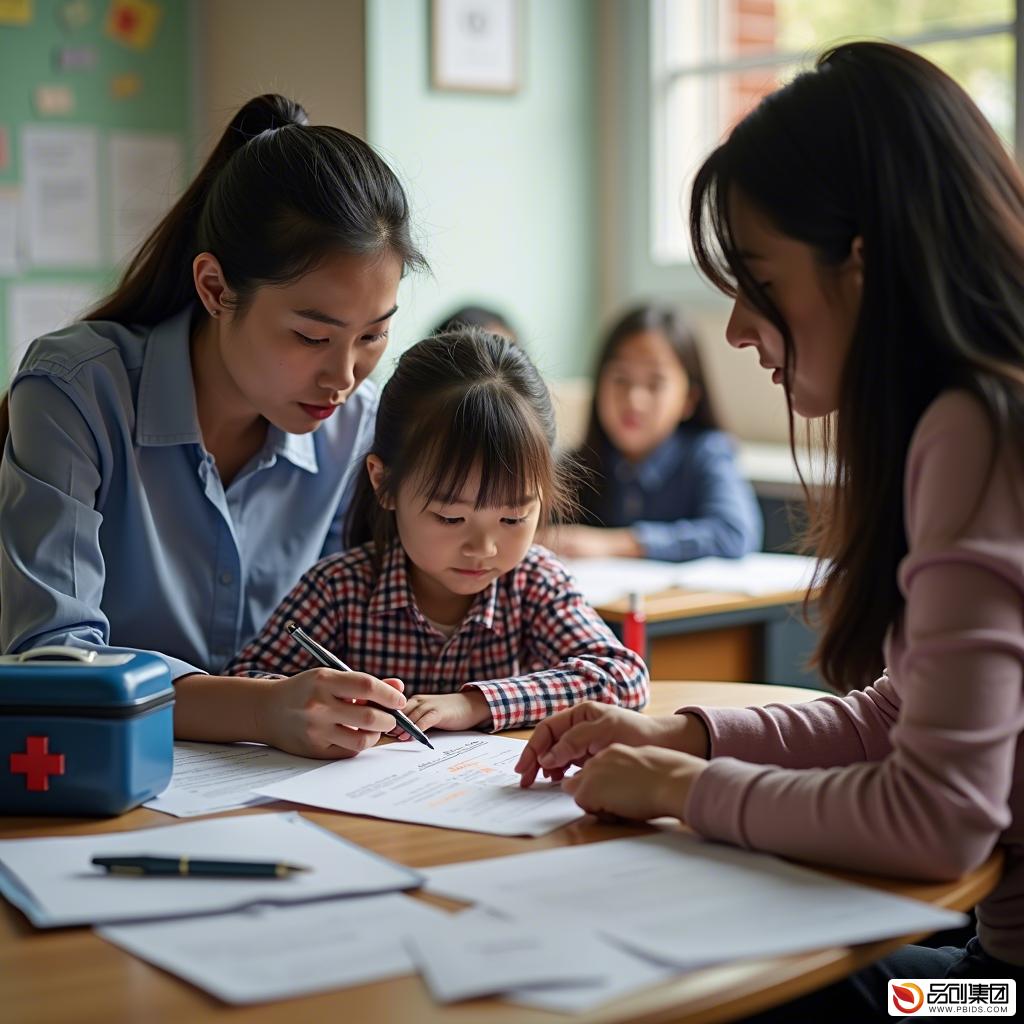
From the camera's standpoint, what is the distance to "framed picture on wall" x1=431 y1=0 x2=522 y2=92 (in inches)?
155

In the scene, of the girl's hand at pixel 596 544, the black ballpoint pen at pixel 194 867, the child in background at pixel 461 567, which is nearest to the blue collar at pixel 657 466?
the girl's hand at pixel 596 544

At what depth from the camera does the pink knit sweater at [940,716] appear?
100 cm

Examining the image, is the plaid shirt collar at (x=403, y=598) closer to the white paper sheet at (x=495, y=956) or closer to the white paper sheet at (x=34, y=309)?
the white paper sheet at (x=495, y=956)

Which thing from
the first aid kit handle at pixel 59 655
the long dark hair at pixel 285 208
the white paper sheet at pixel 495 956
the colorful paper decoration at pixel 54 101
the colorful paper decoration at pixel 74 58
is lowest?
the white paper sheet at pixel 495 956

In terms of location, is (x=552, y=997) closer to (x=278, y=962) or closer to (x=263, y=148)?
(x=278, y=962)

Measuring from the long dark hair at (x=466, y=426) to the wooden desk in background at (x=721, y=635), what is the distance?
0.82 m

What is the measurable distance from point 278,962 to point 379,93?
3.28 m

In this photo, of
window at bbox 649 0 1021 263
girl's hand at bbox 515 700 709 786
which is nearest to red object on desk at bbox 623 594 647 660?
girl's hand at bbox 515 700 709 786

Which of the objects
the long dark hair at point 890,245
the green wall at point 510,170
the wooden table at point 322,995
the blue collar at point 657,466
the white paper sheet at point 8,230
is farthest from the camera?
the white paper sheet at point 8,230

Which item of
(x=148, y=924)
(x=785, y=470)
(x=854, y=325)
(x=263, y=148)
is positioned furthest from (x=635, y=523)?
(x=148, y=924)

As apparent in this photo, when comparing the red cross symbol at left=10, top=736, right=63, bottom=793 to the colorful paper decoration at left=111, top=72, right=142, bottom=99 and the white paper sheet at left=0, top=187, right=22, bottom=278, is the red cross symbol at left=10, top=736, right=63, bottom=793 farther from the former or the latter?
the colorful paper decoration at left=111, top=72, right=142, bottom=99

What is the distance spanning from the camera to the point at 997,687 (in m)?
0.99

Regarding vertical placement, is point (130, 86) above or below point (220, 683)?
above

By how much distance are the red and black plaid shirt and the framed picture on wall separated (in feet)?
8.47
